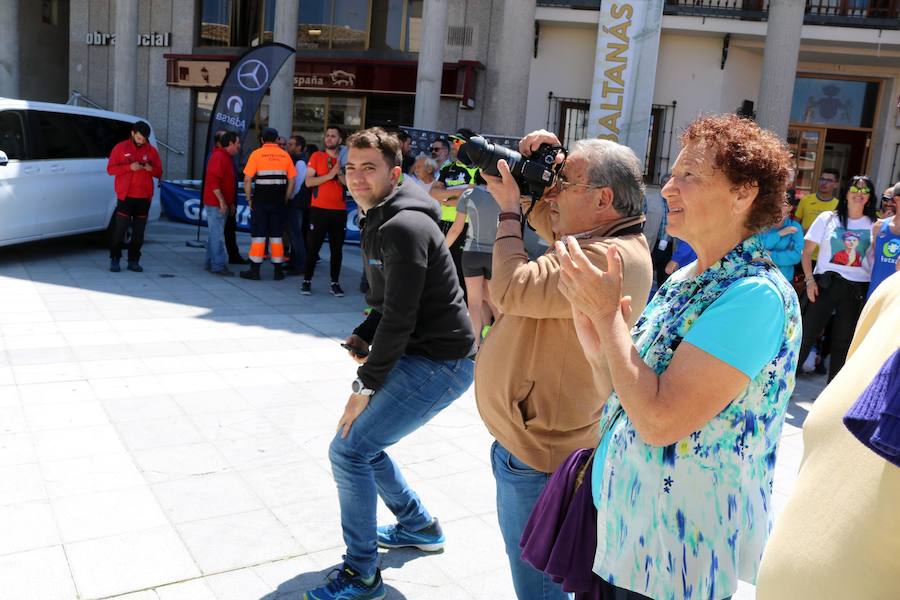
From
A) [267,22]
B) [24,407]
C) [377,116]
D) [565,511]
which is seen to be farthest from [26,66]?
[565,511]

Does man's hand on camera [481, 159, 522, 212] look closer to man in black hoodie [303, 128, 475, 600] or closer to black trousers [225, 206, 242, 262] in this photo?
man in black hoodie [303, 128, 475, 600]

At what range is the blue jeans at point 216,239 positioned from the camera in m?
10.3

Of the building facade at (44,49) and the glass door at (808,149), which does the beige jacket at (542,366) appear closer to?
the glass door at (808,149)

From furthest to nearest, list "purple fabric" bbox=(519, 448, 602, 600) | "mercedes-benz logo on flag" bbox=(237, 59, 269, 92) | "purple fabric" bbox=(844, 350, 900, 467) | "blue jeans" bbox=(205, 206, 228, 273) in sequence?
1. "mercedes-benz logo on flag" bbox=(237, 59, 269, 92)
2. "blue jeans" bbox=(205, 206, 228, 273)
3. "purple fabric" bbox=(519, 448, 602, 600)
4. "purple fabric" bbox=(844, 350, 900, 467)

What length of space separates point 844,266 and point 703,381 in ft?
18.7

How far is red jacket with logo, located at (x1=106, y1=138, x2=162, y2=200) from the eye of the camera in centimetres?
988

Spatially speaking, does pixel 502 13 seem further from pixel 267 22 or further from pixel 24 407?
pixel 24 407

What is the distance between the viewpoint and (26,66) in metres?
22.2

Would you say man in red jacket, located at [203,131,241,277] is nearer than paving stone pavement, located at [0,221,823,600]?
No

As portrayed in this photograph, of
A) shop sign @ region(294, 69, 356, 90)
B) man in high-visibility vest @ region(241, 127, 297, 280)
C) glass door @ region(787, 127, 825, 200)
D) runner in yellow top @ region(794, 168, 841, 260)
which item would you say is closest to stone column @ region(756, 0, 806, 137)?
glass door @ region(787, 127, 825, 200)

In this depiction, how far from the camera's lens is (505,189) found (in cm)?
251

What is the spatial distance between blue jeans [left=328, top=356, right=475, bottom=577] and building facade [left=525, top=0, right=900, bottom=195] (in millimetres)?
13883

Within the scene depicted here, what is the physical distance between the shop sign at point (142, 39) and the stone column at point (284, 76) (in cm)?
424

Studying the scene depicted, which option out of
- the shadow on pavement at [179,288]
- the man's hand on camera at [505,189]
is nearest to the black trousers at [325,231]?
the shadow on pavement at [179,288]
